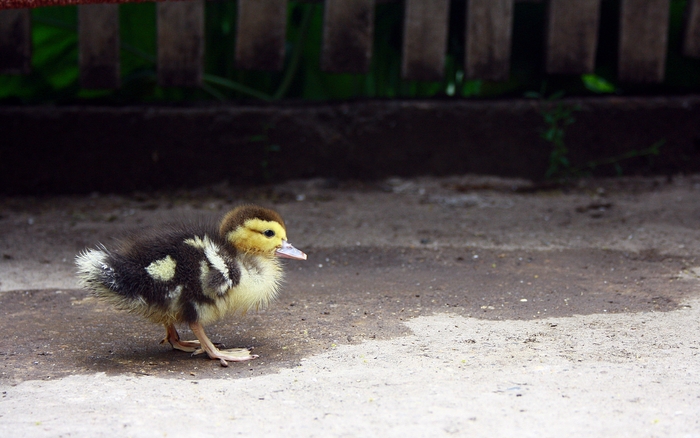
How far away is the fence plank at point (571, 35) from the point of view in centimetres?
629

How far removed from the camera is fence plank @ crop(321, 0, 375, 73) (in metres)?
6.20

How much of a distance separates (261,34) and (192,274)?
10.3 ft

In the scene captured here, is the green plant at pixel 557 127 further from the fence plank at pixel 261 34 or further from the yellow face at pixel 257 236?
the yellow face at pixel 257 236

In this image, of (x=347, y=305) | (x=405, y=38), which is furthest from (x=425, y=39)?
(x=347, y=305)

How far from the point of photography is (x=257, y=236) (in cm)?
386

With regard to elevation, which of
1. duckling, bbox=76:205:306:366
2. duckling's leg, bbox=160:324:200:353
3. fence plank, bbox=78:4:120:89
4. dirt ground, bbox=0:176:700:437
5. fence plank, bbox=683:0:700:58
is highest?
fence plank, bbox=683:0:700:58

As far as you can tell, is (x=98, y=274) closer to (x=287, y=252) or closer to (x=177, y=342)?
(x=177, y=342)

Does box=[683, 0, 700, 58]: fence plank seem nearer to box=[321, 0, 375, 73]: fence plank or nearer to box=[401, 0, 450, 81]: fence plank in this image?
box=[401, 0, 450, 81]: fence plank

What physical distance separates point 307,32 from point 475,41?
5.50 feet

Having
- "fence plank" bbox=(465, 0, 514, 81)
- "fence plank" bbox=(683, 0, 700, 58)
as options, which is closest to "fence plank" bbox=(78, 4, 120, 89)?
"fence plank" bbox=(465, 0, 514, 81)

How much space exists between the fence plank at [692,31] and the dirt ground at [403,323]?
104 centimetres

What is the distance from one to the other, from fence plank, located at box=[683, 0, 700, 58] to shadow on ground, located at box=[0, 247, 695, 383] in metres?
2.24

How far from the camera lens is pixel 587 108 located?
6.52 metres

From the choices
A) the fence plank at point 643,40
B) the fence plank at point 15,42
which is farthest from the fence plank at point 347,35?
the fence plank at point 15,42
